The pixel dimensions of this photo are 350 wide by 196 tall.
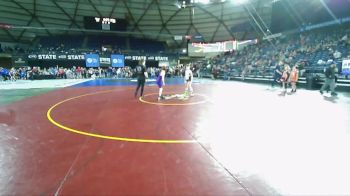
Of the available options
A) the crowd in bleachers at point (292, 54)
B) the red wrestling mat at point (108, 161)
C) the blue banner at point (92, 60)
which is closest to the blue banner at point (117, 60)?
the blue banner at point (92, 60)

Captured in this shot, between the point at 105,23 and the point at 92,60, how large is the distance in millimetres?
6420

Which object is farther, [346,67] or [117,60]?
[117,60]

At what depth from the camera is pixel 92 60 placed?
35.7 meters

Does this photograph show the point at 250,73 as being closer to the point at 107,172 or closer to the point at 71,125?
the point at 71,125

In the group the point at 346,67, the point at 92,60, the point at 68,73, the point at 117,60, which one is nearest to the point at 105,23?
the point at 117,60

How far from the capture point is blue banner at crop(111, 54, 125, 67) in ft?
122

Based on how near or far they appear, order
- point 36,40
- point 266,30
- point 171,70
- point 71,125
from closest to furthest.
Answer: point 71,125
point 266,30
point 171,70
point 36,40

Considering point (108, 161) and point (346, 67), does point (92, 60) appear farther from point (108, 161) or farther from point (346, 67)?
point (108, 161)

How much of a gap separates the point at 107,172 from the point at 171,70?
35.5 m

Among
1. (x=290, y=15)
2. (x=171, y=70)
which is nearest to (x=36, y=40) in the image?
(x=171, y=70)

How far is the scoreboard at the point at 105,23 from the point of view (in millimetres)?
36188

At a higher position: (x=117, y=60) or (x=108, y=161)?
(x=117, y=60)

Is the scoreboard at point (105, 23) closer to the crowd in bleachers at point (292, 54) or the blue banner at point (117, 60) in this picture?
the blue banner at point (117, 60)

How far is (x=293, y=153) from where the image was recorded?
4.05 metres
